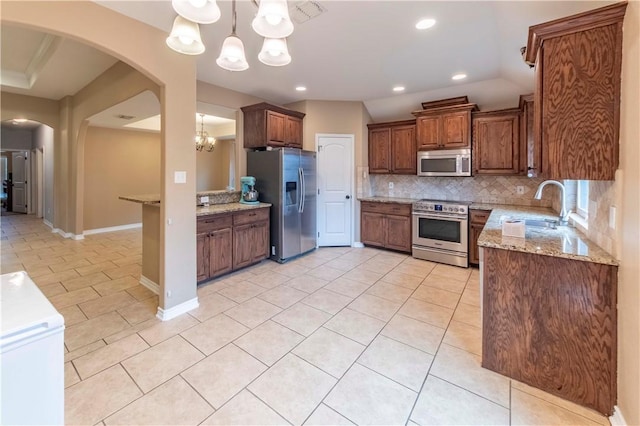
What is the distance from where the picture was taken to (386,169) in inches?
211

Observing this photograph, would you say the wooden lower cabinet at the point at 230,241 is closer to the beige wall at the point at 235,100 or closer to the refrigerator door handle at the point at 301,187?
the refrigerator door handle at the point at 301,187

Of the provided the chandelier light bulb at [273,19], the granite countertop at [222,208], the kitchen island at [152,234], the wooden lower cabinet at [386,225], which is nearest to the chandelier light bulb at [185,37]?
the chandelier light bulb at [273,19]

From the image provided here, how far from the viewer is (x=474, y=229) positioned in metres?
4.25

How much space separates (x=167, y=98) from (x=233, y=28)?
111cm

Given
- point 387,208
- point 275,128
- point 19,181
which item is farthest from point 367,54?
point 19,181

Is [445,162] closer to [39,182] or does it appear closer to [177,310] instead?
[177,310]

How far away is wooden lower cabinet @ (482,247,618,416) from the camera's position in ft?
5.47

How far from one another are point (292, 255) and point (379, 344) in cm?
250

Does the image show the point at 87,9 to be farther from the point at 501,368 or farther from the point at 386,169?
the point at 386,169

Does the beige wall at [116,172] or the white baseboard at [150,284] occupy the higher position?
the beige wall at [116,172]

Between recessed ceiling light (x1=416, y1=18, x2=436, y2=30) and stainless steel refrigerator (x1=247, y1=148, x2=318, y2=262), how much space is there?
94.1 inches

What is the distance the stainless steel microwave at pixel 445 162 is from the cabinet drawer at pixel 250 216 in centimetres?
271

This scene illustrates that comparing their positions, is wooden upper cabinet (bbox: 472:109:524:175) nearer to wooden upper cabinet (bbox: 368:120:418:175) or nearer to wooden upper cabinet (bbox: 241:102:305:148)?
wooden upper cabinet (bbox: 368:120:418:175)

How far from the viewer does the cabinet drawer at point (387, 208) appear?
4922 mm
